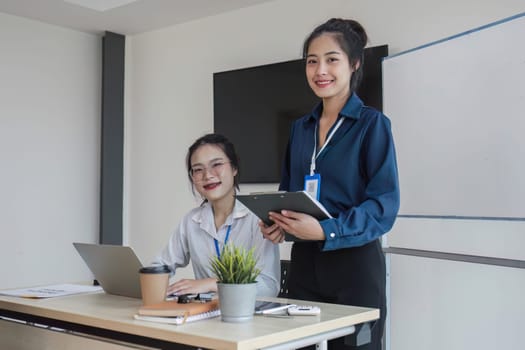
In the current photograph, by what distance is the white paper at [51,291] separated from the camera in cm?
195

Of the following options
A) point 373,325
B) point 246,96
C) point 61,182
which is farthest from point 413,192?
point 61,182

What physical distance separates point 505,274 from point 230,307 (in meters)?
2.17

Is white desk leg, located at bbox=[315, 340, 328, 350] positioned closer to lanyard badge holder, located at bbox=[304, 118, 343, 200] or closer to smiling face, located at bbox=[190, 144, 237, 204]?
lanyard badge holder, located at bbox=[304, 118, 343, 200]

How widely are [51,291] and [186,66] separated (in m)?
3.11

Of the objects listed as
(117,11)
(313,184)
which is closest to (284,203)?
(313,184)

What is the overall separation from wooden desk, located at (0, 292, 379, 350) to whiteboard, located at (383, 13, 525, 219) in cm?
101

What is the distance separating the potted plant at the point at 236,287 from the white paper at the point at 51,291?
0.77 m

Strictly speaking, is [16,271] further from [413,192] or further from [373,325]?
[373,325]

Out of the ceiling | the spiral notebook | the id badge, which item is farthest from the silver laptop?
the ceiling

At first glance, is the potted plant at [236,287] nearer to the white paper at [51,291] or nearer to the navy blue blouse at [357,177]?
the navy blue blouse at [357,177]

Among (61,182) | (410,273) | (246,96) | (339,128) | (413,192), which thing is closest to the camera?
(339,128)

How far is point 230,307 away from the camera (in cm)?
141

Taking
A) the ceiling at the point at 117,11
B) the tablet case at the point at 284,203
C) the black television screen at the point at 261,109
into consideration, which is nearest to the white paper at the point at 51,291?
the tablet case at the point at 284,203

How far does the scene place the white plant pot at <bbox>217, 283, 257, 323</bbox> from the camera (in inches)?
55.4
